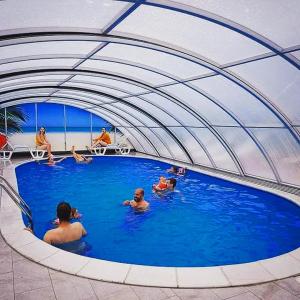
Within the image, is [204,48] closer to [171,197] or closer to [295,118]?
[295,118]

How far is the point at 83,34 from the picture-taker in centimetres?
636

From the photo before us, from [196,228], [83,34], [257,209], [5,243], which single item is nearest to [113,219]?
[196,228]

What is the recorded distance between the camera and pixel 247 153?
11.2 meters

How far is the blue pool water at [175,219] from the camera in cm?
660

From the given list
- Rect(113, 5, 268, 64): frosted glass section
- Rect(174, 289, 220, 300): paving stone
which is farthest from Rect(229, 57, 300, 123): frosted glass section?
Rect(174, 289, 220, 300): paving stone

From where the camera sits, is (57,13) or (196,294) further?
(57,13)

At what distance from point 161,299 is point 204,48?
5543mm

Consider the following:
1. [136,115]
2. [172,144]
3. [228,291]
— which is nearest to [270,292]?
[228,291]

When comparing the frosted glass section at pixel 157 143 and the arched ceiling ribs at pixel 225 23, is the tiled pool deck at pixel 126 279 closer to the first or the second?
the arched ceiling ribs at pixel 225 23

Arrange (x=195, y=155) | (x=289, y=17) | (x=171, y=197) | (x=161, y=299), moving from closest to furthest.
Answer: (x=161, y=299)
(x=289, y=17)
(x=171, y=197)
(x=195, y=155)

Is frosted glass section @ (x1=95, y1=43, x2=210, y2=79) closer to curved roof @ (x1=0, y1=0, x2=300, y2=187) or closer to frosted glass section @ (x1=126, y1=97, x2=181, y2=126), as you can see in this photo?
curved roof @ (x1=0, y1=0, x2=300, y2=187)

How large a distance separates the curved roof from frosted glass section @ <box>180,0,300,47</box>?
0.02 metres

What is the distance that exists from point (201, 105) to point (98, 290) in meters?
8.60

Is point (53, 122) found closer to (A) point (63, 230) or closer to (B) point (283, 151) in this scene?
(B) point (283, 151)
